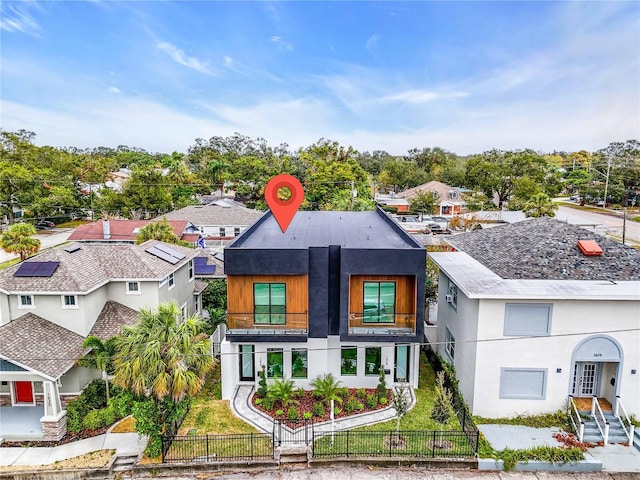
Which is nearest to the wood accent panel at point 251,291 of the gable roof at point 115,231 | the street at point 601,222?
the gable roof at point 115,231

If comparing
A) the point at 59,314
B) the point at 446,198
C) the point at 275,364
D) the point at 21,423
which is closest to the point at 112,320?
the point at 59,314

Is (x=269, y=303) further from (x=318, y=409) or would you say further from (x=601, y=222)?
(x=601, y=222)

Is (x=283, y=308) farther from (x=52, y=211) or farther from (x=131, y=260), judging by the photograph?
(x=52, y=211)

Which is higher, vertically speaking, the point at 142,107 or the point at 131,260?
the point at 142,107

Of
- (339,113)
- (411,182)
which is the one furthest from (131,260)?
(411,182)

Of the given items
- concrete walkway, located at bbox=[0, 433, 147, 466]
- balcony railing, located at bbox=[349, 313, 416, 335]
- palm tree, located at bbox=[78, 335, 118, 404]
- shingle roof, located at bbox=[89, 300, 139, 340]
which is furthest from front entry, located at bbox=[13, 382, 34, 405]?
balcony railing, located at bbox=[349, 313, 416, 335]

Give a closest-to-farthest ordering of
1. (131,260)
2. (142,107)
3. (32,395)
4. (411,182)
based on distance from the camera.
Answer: (32,395), (131,260), (142,107), (411,182)

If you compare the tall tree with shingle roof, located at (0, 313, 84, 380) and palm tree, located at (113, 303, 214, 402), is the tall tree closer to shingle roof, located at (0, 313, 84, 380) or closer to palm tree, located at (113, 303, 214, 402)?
palm tree, located at (113, 303, 214, 402)
